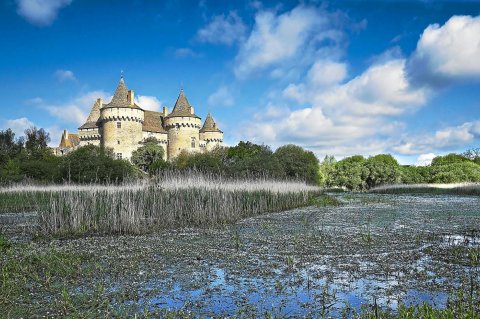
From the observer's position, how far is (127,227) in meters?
8.70

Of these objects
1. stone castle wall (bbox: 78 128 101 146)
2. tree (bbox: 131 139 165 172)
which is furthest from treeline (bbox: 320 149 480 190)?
stone castle wall (bbox: 78 128 101 146)

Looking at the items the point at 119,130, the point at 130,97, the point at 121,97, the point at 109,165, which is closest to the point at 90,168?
the point at 109,165

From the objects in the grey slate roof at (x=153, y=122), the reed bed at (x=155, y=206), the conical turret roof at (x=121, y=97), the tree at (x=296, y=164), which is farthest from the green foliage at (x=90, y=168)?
the grey slate roof at (x=153, y=122)

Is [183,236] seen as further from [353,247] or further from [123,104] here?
[123,104]

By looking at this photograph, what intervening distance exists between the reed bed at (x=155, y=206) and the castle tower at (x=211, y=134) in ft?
153

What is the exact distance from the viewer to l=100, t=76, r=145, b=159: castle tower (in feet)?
167

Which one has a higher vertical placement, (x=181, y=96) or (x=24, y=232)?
(x=181, y=96)

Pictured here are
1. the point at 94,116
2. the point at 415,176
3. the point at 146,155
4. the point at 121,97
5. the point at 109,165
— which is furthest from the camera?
the point at 94,116

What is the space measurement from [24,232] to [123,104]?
44.2 m

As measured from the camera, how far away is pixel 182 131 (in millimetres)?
55906

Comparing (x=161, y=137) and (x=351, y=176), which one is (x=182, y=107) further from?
(x=351, y=176)

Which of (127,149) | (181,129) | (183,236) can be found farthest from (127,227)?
(181,129)

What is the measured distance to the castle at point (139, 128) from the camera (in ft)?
167

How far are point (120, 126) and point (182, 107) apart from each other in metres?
10.1
